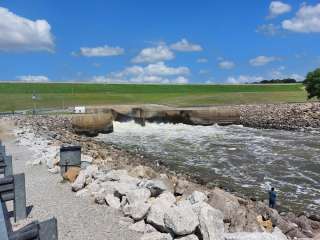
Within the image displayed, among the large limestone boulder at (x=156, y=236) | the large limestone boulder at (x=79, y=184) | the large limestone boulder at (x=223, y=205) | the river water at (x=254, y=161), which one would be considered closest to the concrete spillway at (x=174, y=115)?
the river water at (x=254, y=161)

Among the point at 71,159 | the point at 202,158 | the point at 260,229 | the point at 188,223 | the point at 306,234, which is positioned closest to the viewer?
the point at 188,223

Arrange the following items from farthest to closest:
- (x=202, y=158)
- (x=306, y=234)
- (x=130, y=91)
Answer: (x=130, y=91), (x=202, y=158), (x=306, y=234)

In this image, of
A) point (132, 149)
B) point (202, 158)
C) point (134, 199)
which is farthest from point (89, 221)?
point (132, 149)

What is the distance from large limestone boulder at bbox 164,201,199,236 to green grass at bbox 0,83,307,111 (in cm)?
6170

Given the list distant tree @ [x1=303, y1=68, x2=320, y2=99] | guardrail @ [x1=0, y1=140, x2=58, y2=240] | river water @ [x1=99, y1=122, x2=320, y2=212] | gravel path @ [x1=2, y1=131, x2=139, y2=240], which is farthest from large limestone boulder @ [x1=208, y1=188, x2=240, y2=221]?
distant tree @ [x1=303, y1=68, x2=320, y2=99]

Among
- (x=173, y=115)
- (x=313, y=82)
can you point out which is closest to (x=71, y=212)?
(x=173, y=115)

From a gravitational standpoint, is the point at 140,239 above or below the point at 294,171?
above

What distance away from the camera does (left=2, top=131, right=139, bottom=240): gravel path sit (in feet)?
25.7

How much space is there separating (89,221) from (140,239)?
142 centimetres

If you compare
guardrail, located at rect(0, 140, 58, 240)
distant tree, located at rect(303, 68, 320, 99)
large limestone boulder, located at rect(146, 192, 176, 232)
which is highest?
distant tree, located at rect(303, 68, 320, 99)

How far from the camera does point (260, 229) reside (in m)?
8.51

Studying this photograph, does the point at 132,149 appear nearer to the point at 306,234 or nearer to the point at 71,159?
the point at 71,159

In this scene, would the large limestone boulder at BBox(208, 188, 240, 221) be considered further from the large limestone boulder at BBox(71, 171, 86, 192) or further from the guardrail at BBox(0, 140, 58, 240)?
the guardrail at BBox(0, 140, 58, 240)

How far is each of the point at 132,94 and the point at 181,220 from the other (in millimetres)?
89622
